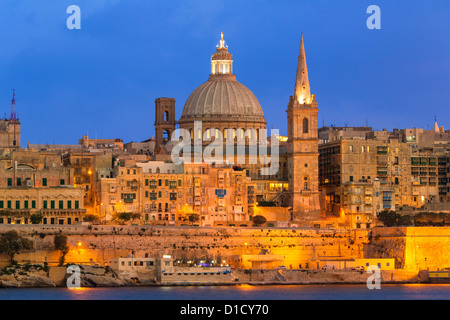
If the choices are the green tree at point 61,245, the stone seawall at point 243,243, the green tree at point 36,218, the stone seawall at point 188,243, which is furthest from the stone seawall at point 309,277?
the green tree at point 36,218

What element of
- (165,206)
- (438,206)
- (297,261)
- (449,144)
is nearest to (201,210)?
(165,206)

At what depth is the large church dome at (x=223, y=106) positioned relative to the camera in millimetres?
112500

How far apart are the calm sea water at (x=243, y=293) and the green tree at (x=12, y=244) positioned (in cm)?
570

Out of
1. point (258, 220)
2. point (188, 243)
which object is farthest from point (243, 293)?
point (258, 220)

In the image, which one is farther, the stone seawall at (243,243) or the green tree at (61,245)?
the stone seawall at (243,243)

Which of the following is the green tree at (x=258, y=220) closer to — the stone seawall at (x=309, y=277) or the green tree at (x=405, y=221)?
the green tree at (x=405, y=221)

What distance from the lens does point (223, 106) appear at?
112688 millimetres

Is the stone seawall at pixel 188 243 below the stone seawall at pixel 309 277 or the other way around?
the other way around

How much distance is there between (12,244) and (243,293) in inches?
656

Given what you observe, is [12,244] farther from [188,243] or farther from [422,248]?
Result: [422,248]

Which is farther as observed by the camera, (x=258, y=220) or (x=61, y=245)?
(x=258, y=220)

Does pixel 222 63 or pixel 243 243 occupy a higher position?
pixel 222 63

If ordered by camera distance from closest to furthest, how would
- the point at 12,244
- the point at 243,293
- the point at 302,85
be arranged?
the point at 243,293 < the point at 12,244 < the point at 302,85


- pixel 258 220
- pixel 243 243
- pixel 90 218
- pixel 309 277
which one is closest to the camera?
pixel 309 277
